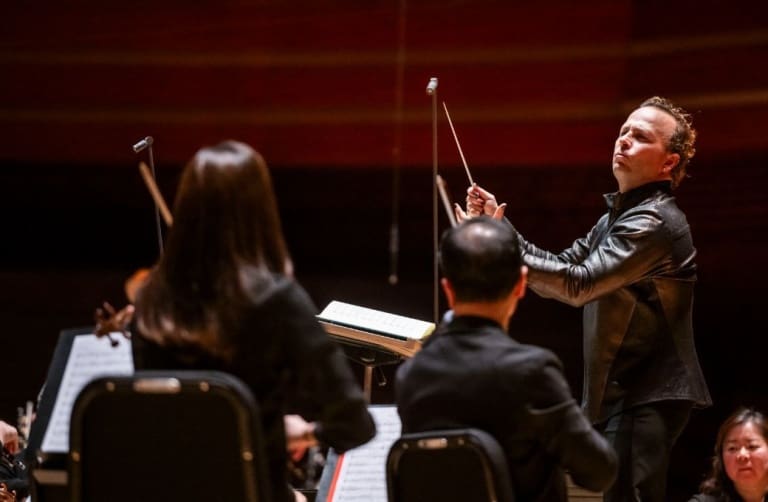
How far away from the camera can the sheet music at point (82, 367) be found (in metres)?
2.10

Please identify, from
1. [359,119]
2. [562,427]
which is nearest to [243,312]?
[562,427]

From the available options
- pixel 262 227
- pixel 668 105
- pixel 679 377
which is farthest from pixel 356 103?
pixel 262 227

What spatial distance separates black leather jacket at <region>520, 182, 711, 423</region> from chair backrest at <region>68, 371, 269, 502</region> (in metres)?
1.17

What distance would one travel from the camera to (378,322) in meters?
2.51

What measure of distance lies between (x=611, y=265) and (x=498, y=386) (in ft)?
2.98

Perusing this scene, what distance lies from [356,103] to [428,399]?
358cm

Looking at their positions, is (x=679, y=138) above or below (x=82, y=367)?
above

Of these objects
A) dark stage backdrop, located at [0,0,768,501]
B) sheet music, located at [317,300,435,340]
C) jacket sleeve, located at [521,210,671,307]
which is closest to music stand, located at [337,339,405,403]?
sheet music, located at [317,300,435,340]

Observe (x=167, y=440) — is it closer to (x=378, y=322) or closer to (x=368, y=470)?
(x=368, y=470)

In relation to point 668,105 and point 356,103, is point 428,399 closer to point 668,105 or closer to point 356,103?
point 668,105

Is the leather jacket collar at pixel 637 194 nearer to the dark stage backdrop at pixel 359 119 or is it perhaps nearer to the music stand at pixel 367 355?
the music stand at pixel 367 355

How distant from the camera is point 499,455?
5.51ft

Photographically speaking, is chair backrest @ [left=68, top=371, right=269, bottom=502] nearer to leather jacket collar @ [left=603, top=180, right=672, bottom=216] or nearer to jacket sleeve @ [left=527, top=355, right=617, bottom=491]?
jacket sleeve @ [left=527, top=355, right=617, bottom=491]

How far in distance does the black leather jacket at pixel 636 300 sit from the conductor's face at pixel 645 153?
1.3 inches
